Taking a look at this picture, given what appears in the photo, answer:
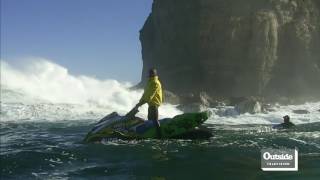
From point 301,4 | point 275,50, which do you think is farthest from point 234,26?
point 301,4

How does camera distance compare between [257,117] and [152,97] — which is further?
[257,117]

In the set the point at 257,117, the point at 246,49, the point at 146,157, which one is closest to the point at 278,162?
the point at 146,157

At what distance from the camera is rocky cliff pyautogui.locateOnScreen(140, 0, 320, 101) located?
4784 cm

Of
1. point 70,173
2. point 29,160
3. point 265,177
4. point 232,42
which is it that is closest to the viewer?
point 265,177

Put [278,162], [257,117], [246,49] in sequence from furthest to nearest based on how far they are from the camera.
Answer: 1. [246,49]
2. [257,117]
3. [278,162]

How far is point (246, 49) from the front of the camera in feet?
157

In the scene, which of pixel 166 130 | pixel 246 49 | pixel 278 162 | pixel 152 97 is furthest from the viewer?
pixel 246 49

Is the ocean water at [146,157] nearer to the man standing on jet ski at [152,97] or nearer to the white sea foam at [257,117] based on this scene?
the man standing on jet ski at [152,97]

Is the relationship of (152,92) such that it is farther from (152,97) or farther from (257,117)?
(257,117)

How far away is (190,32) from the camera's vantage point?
50.1 m

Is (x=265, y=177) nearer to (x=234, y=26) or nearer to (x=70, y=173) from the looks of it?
(x=70, y=173)

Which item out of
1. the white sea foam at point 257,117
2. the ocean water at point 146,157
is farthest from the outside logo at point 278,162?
the white sea foam at point 257,117

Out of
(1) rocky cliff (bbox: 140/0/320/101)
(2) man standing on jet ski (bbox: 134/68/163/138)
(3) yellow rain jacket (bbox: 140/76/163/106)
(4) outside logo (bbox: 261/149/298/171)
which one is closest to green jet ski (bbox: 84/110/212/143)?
(2) man standing on jet ski (bbox: 134/68/163/138)

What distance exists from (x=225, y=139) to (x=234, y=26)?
3342 cm
